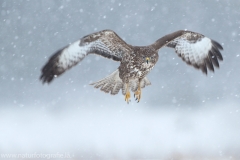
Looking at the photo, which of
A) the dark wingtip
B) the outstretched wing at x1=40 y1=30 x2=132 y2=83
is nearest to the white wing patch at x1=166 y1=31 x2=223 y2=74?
the outstretched wing at x1=40 y1=30 x2=132 y2=83

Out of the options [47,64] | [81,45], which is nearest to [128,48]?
[81,45]

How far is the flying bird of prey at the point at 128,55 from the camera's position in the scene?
7062mm

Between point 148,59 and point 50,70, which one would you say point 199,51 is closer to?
point 148,59

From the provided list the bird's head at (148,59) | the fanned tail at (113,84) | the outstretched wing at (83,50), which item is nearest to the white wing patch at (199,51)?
the fanned tail at (113,84)

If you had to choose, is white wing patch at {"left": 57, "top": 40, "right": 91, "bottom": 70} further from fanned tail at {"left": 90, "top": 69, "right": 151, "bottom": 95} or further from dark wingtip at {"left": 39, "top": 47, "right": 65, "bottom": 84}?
fanned tail at {"left": 90, "top": 69, "right": 151, "bottom": 95}

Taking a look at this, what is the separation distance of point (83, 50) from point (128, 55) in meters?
0.76

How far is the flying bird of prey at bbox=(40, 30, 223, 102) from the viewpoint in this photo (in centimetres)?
706

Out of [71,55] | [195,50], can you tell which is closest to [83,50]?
[71,55]

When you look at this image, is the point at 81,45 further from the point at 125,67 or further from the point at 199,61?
the point at 199,61

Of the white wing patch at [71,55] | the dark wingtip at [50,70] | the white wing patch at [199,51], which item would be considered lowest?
the dark wingtip at [50,70]

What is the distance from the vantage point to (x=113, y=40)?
730 cm

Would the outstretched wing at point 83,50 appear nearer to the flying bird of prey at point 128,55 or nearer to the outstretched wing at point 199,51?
the flying bird of prey at point 128,55

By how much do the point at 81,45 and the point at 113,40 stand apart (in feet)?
1.76

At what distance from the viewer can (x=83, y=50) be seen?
23.7ft
